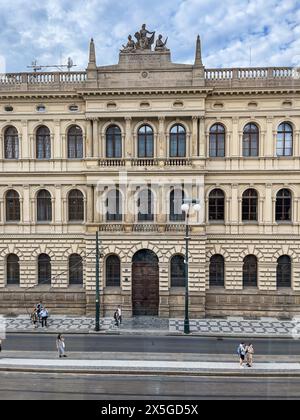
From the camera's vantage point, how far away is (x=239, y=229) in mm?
32125

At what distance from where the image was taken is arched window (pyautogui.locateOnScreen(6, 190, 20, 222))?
3325 cm

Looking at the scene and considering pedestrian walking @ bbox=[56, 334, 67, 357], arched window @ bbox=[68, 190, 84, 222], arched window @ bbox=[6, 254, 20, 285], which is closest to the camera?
pedestrian walking @ bbox=[56, 334, 67, 357]

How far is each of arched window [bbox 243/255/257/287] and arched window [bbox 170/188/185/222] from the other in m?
7.29

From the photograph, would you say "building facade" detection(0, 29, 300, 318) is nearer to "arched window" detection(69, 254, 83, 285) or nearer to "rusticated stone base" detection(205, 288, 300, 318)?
"rusticated stone base" detection(205, 288, 300, 318)

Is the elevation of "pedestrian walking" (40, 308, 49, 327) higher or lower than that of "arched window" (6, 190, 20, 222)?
lower

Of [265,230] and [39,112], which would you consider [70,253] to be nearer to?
[39,112]

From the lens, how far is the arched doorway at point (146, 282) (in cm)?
3216

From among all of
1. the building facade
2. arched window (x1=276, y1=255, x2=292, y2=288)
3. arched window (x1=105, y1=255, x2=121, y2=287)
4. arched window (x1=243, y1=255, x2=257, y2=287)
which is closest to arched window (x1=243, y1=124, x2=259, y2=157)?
the building facade

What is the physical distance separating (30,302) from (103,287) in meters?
7.22

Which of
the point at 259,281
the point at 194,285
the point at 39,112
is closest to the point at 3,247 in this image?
the point at 39,112

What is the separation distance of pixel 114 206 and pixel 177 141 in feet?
27.5

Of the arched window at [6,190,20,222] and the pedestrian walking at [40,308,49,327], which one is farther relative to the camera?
the arched window at [6,190,20,222]

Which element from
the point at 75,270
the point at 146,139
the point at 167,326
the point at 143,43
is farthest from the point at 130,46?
the point at 167,326

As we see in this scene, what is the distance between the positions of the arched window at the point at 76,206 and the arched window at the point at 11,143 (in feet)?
21.3
